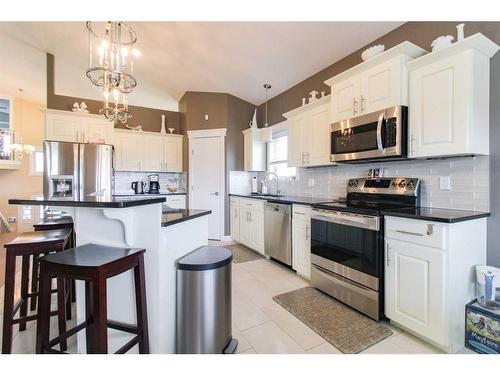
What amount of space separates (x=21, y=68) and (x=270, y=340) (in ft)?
21.0

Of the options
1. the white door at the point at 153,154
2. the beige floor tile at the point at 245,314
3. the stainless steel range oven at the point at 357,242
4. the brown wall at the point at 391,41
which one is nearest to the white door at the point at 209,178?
the white door at the point at 153,154

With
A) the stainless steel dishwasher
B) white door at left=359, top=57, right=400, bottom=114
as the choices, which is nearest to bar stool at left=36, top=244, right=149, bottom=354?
the stainless steel dishwasher

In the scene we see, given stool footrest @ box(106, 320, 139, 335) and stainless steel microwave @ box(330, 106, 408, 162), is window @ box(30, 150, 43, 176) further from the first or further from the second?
stainless steel microwave @ box(330, 106, 408, 162)

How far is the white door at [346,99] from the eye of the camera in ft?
7.95

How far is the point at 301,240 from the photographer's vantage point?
2867mm

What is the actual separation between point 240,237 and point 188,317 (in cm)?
289

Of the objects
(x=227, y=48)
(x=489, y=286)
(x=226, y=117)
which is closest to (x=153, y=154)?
(x=226, y=117)

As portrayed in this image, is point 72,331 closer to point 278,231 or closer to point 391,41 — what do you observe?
point 278,231

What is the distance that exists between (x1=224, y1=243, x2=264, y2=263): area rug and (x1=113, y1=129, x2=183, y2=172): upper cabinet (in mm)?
2351

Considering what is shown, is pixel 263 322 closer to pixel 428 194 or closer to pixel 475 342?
pixel 475 342

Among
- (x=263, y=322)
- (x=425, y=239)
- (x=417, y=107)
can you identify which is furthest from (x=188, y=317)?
(x=417, y=107)

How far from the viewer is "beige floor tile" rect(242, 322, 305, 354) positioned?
1.63m

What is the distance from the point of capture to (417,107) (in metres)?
1.98

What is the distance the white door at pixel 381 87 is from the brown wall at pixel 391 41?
48 centimetres
